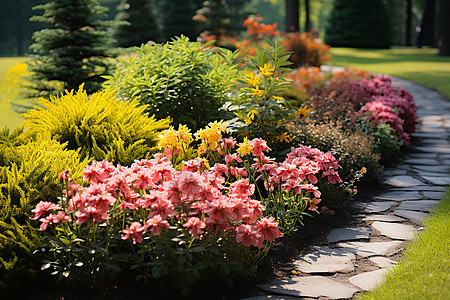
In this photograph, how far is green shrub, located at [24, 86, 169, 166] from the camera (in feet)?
14.4

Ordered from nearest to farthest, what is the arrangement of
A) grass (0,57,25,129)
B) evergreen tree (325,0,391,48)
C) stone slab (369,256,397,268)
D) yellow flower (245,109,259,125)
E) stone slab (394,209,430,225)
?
stone slab (369,256,397,268) → stone slab (394,209,430,225) → yellow flower (245,109,259,125) → grass (0,57,25,129) → evergreen tree (325,0,391,48)

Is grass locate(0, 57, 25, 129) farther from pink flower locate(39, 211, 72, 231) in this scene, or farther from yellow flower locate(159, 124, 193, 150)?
pink flower locate(39, 211, 72, 231)

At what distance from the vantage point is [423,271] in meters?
3.11

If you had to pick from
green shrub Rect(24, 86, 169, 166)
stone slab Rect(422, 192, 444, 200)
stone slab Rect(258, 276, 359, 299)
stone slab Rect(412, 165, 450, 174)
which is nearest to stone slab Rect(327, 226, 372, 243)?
stone slab Rect(258, 276, 359, 299)

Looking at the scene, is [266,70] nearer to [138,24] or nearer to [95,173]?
[95,173]

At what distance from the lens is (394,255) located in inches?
140

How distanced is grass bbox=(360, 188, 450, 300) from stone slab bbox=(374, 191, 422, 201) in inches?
40.5

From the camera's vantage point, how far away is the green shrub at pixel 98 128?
14.4ft

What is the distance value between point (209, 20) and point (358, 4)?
1240cm

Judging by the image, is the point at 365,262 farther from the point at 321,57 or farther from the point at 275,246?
the point at 321,57

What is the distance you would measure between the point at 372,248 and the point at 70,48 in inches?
281

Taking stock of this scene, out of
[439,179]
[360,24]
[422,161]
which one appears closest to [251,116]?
[439,179]

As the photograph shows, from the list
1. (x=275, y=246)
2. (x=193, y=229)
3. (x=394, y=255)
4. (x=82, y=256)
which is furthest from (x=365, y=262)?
(x=82, y=256)

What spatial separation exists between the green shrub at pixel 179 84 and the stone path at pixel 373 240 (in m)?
2.06
